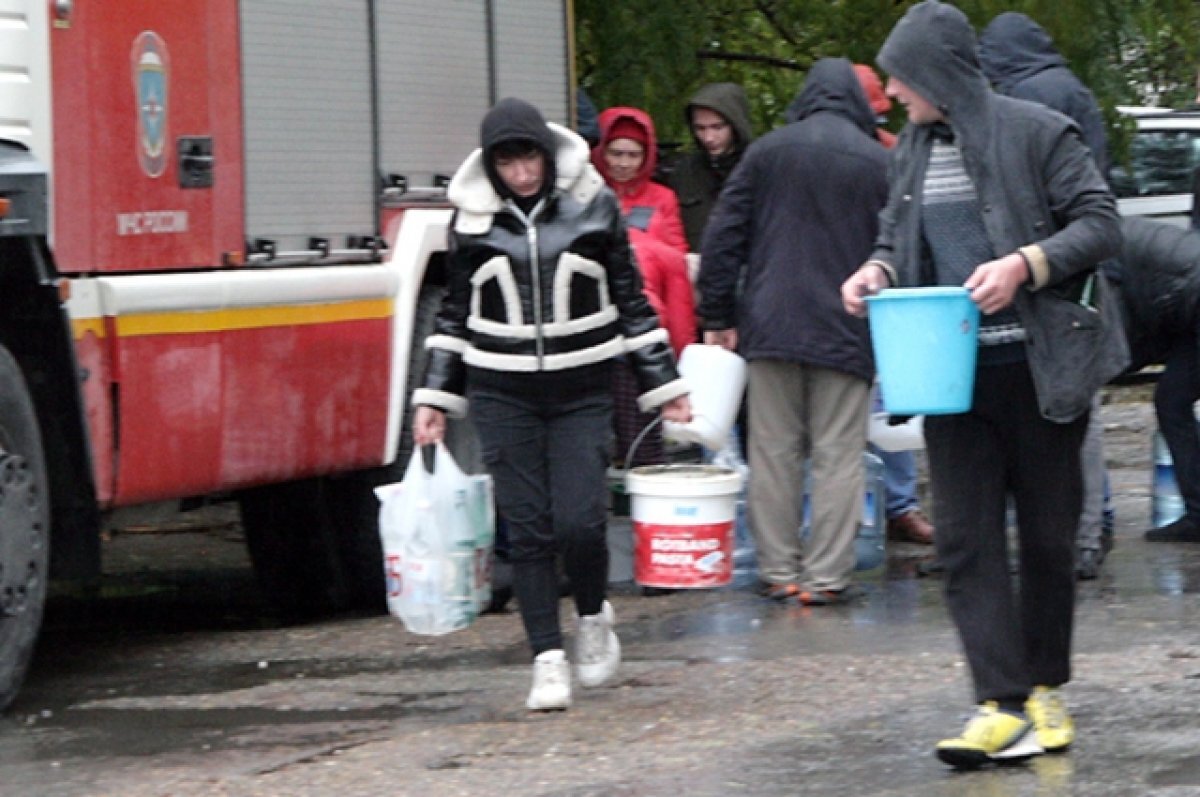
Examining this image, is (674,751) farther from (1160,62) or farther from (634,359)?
(1160,62)

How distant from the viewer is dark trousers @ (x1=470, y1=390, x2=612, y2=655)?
A: 7145 millimetres

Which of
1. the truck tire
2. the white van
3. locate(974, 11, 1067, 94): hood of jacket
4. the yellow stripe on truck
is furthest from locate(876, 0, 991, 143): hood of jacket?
the white van

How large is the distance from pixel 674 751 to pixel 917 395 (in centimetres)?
113

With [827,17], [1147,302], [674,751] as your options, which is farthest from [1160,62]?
[674,751]

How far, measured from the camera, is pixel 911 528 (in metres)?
10.8

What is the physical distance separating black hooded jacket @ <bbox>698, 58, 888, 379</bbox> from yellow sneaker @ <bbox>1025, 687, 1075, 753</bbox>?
2962mm

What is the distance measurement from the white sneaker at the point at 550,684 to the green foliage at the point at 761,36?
5196 mm

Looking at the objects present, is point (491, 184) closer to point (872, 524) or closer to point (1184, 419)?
point (872, 524)

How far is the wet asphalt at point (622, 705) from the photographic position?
6.11m

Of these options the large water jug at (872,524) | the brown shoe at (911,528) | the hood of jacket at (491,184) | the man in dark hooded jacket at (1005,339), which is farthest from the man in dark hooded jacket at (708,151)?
the man in dark hooded jacket at (1005,339)

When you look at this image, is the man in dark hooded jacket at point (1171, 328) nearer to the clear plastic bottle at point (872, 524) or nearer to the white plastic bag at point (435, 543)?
the clear plastic bottle at point (872, 524)

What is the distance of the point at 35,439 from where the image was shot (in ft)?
23.5

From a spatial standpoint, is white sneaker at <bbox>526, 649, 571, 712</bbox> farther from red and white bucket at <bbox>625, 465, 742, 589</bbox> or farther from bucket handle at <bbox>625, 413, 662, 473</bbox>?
bucket handle at <bbox>625, 413, 662, 473</bbox>

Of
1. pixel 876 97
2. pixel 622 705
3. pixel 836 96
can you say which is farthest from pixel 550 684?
pixel 876 97
